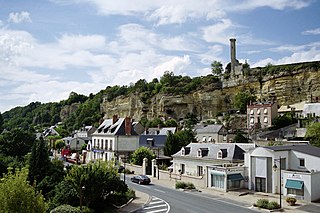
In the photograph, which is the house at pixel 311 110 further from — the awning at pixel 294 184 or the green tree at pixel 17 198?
the green tree at pixel 17 198

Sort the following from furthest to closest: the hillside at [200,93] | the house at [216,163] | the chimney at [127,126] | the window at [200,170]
Answer: the hillside at [200,93] < the chimney at [127,126] < the window at [200,170] < the house at [216,163]

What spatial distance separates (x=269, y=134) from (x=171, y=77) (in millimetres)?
61148

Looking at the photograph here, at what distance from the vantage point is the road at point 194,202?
82.3 ft

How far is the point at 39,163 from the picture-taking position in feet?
102

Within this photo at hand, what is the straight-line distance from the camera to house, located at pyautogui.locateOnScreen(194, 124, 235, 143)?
61.4 metres

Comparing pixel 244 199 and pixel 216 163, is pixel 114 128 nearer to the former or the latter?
pixel 216 163

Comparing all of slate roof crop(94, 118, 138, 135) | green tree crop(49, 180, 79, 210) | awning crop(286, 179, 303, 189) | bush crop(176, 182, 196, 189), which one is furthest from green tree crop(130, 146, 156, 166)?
awning crop(286, 179, 303, 189)

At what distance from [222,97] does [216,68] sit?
15.5 metres

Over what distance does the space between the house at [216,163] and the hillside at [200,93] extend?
4702 centimetres

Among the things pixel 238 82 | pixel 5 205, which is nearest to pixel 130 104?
pixel 238 82

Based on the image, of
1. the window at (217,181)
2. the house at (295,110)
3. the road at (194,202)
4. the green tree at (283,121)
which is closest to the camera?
the road at (194,202)

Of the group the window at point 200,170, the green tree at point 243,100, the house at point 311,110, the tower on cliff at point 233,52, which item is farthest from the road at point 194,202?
the tower on cliff at point 233,52

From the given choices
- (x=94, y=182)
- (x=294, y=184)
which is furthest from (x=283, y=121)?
(x=94, y=182)

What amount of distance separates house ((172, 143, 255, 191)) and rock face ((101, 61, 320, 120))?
4685 centimetres
